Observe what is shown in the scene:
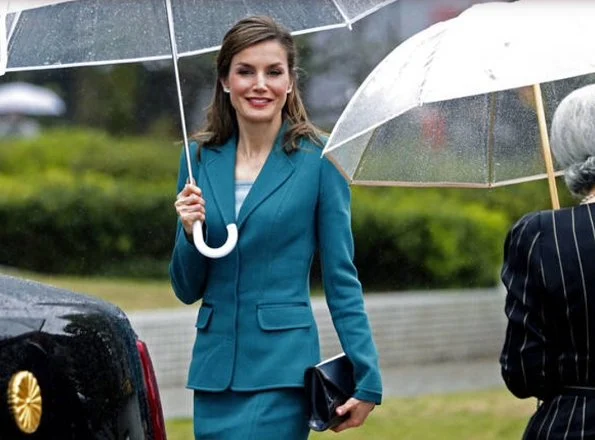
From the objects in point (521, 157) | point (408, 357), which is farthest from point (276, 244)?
point (408, 357)

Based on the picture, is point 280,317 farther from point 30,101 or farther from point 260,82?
point 30,101

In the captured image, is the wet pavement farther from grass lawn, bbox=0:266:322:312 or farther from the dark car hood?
the dark car hood

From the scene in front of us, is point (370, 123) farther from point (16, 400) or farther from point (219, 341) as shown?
point (16, 400)

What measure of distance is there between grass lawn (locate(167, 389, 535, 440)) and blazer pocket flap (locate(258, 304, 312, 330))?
4234 millimetres

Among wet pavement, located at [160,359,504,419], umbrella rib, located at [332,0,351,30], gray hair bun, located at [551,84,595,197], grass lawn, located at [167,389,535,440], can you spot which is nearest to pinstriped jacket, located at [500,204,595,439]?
gray hair bun, located at [551,84,595,197]

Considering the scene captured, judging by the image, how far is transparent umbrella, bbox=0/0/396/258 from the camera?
18.1 ft

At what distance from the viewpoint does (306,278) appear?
4.83 meters

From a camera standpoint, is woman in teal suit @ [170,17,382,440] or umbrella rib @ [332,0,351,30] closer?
woman in teal suit @ [170,17,382,440]

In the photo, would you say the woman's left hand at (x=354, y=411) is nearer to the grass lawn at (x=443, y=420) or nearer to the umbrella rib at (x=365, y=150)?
the umbrella rib at (x=365, y=150)

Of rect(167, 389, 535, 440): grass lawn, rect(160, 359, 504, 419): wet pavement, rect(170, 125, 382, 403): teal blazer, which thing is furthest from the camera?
rect(160, 359, 504, 419): wet pavement

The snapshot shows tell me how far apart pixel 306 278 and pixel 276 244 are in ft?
0.47

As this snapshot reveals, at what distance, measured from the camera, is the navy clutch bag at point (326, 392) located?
4.64m

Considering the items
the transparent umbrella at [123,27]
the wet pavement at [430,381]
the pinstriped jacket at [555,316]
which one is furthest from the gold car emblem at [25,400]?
the wet pavement at [430,381]

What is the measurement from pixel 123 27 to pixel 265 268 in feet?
3.91
